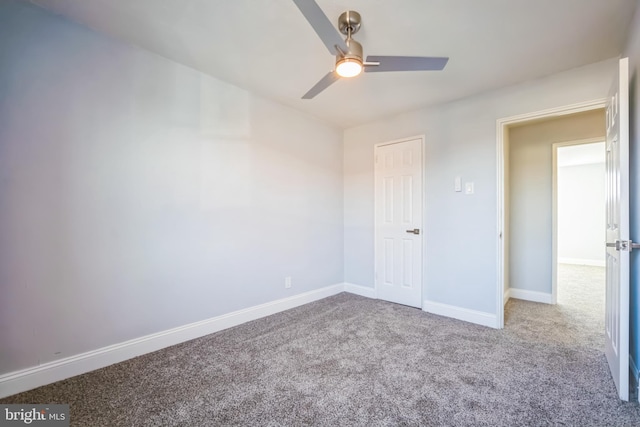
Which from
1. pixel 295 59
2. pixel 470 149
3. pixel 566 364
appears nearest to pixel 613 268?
pixel 566 364

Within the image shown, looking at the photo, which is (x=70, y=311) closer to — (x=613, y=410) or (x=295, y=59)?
(x=295, y=59)

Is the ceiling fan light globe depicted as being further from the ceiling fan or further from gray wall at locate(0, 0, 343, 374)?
gray wall at locate(0, 0, 343, 374)

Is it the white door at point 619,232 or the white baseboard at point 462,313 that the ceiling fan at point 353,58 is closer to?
the white door at point 619,232

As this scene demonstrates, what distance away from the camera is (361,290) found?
395 centimetres

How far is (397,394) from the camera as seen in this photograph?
1769mm

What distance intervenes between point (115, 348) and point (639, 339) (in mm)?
3491

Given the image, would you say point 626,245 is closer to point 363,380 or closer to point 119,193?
point 363,380

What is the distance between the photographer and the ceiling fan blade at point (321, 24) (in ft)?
4.31

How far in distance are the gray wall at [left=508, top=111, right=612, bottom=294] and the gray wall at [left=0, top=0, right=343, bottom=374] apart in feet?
10.2

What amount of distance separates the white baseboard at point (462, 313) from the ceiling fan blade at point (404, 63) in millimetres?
2401

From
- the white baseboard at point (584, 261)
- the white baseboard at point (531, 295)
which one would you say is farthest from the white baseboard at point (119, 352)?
the white baseboard at point (584, 261)

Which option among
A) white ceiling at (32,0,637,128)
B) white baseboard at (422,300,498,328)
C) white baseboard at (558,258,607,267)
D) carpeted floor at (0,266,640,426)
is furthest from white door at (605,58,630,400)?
white baseboard at (558,258,607,267)

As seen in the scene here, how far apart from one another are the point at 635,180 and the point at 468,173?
131cm

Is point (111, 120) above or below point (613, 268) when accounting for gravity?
above
